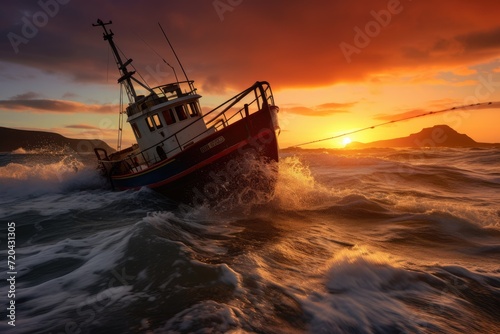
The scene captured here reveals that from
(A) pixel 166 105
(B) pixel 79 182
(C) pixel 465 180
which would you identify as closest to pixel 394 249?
(A) pixel 166 105

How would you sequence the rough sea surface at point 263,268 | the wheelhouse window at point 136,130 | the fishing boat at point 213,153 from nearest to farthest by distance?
the rough sea surface at point 263,268
the fishing boat at point 213,153
the wheelhouse window at point 136,130

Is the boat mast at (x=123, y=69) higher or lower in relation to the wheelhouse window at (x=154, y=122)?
higher

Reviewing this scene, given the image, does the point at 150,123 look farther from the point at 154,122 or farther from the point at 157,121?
the point at 157,121

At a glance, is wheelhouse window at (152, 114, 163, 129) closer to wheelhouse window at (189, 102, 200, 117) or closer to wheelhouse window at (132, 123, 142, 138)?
wheelhouse window at (132, 123, 142, 138)

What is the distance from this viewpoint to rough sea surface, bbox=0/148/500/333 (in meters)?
3.72

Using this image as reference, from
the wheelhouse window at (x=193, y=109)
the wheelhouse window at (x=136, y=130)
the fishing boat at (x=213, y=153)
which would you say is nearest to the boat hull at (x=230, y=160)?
the fishing boat at (x=213, y=153)

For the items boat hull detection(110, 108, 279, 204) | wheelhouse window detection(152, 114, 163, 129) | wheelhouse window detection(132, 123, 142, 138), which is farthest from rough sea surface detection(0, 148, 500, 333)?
wheelhouse window detection(132, 123, 142, 138)

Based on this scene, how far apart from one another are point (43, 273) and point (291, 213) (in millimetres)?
6599

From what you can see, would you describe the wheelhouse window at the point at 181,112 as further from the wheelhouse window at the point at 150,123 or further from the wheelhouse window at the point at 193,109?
the wheelhouse window at the point at 150,123

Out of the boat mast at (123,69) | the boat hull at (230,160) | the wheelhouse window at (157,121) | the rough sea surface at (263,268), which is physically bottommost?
the rough sea surface at (263,268)

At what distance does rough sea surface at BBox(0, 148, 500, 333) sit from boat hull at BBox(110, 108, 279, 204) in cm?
57

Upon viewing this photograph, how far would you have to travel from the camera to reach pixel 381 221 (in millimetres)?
8516

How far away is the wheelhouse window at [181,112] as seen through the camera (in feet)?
43.7

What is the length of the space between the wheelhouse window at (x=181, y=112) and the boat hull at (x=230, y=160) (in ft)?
10.4
